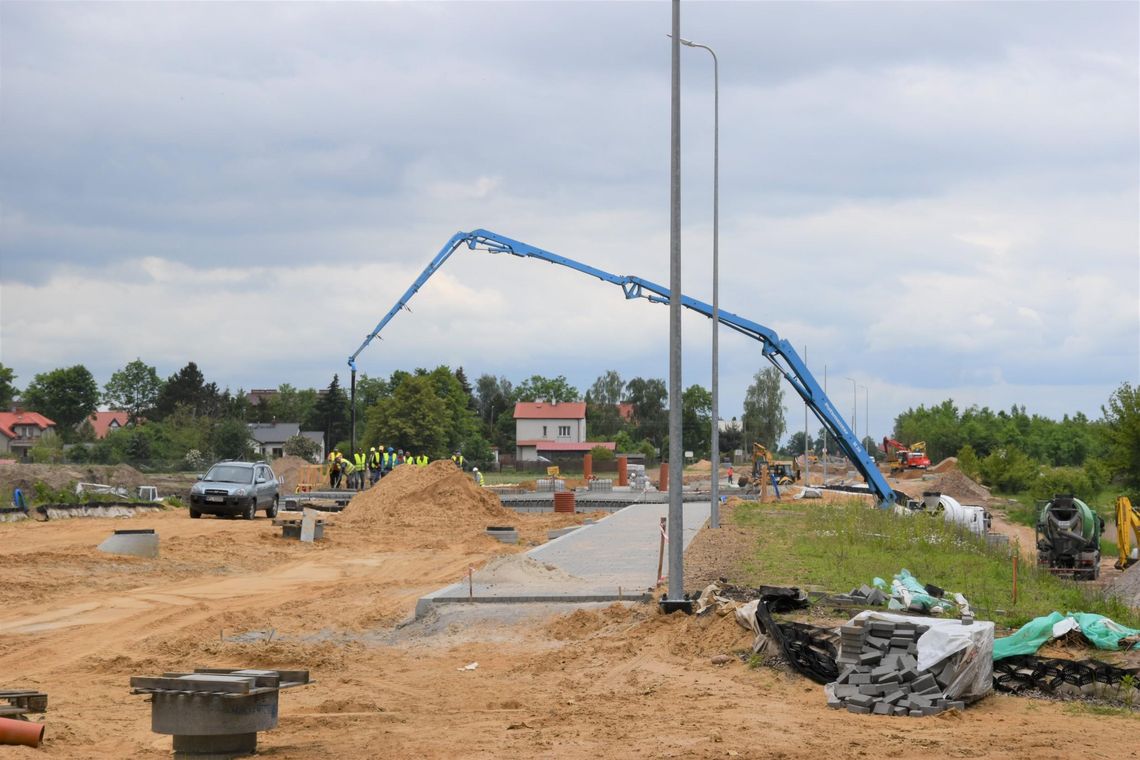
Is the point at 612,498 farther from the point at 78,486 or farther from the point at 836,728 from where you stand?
the point at 836,728

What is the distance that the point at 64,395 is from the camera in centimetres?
12194

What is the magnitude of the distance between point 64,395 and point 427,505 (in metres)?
94.6

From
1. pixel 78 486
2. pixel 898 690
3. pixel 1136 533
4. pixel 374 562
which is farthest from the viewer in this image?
pixel 78 486

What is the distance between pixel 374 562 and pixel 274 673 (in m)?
17.5

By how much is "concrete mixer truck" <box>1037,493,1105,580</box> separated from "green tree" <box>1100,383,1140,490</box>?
14.3 metres

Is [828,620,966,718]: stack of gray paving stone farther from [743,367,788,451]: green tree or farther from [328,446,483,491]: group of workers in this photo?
[743,367,788,451]: green tree

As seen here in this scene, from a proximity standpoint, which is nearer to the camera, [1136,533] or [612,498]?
[1136,533]

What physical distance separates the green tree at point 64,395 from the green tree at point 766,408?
70.7m

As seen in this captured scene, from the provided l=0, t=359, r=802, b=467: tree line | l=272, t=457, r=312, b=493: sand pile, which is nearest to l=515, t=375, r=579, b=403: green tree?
l=0, t=359, r=802, b=467: tree line

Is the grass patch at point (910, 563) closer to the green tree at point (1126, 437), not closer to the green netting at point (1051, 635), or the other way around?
the green netting at point (1051, 635)

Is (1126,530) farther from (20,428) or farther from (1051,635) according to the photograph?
(20,428)

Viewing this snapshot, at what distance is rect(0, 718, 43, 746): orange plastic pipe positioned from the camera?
7773 millimetres

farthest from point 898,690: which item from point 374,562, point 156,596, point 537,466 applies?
point 537,466

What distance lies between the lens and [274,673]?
9117 mm
